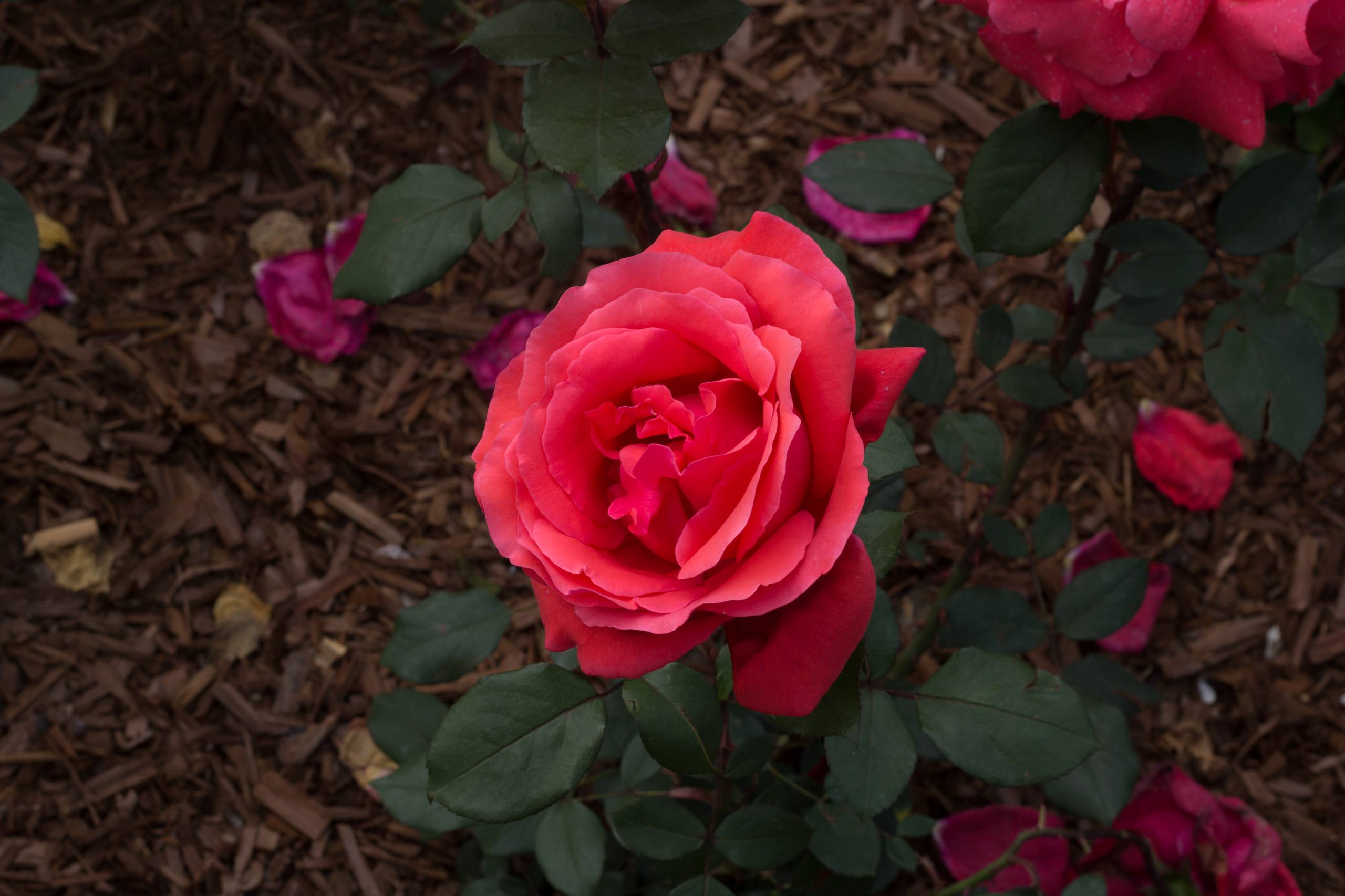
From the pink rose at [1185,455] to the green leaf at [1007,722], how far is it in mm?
899

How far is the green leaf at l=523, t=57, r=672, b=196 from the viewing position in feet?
2.16

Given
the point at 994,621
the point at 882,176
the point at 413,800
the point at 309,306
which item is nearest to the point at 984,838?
the point at 994,621

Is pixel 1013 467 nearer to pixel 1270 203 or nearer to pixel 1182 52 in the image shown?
pixel 1270 203

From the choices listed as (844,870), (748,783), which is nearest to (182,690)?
(748,783)

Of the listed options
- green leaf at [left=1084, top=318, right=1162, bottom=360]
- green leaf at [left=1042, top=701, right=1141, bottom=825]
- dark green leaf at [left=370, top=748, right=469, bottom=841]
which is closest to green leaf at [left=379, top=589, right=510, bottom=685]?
dark green leaf at [left=370, top=748, right=469, bottom=841]

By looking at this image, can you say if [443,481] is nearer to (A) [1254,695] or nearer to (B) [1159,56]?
(B) [1159,56]

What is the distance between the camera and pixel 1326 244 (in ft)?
3.14

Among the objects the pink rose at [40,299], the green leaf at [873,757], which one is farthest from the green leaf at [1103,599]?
the pink rose at [40,299]

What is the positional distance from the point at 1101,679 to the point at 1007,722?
53 centimetres

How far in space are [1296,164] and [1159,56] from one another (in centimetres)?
33

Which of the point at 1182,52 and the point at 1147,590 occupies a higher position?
the point at 1182,52

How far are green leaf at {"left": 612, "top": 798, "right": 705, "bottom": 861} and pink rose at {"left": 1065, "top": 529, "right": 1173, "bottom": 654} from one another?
0.81 meters

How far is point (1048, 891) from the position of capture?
1.21 meters

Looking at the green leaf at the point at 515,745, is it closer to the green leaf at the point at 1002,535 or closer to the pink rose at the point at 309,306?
the green leaf at the point at 1002,535
